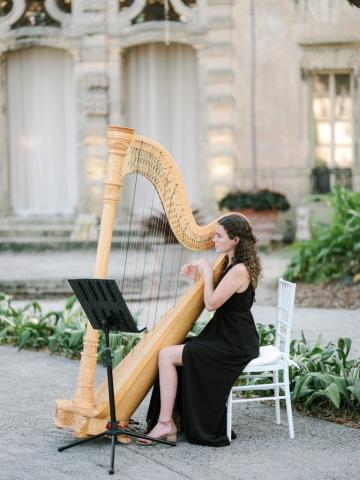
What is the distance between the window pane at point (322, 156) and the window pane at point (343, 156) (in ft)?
0.41

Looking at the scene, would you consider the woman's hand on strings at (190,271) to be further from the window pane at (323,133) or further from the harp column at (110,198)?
the window pane at (323,133)

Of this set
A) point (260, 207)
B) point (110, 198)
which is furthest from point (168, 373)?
point (260, 207)

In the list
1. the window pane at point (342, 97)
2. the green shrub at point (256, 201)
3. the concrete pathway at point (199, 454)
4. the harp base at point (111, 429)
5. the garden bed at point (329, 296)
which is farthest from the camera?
the window pane at point (342, 97)

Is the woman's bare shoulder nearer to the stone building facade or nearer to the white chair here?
the white chair

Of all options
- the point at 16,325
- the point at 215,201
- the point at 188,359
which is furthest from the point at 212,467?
the point at 215,201

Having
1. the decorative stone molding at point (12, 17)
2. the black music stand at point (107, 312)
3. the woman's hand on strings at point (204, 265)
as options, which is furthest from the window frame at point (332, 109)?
the black music stand at point (107, 312)

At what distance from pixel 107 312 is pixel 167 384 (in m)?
0.59

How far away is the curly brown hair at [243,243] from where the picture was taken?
495 centimetres

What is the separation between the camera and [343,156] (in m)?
14.7

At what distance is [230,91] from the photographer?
14.6m

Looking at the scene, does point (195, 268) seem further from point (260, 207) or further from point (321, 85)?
point (321, 85)

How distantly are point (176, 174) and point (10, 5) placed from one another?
36.1 ft

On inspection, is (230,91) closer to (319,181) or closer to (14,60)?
(319,181)

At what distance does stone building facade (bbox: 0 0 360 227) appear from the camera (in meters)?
14.5
